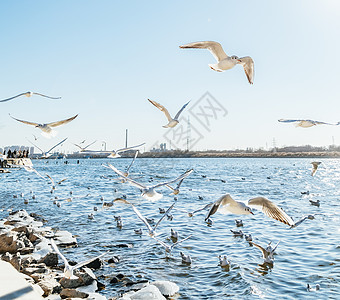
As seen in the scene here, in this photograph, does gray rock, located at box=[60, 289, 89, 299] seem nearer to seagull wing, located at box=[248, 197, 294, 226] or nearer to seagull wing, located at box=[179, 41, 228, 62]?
seagull wing, located at box=[248, 197, 294, 226]

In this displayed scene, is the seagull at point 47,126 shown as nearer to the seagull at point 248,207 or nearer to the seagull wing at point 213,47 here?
the seagull wing at point 213,47

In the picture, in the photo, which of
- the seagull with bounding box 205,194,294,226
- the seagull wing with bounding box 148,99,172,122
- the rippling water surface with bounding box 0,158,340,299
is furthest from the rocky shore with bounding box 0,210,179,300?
the seagull wing with bounding box 148,99,172,122

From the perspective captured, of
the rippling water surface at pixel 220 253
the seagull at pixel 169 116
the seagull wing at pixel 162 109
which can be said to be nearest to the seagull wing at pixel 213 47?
the seagull at pixel 169 116

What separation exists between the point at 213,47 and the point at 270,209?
3508 millimetres

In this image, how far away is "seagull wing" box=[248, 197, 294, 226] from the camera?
5.68 metres

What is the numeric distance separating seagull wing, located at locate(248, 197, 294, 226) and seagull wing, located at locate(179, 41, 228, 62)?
3.14 metres

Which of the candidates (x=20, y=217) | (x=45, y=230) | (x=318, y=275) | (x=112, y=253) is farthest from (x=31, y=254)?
(x=318, y=275)

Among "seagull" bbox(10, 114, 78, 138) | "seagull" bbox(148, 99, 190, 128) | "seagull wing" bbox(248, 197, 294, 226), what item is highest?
"seagull" bbox(148, 99, 190, 128)

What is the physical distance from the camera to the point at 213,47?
6.47 meters

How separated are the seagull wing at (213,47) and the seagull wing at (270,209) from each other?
10.3ft

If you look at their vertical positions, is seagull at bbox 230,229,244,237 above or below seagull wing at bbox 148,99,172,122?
below

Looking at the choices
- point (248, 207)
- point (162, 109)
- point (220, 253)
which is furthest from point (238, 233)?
point (248, 207)

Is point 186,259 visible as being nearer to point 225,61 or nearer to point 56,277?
point 56,277

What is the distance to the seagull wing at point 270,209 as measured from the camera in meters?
5.68
